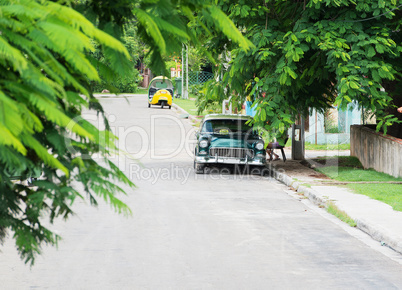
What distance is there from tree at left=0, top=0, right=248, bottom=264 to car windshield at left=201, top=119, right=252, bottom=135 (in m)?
15.9

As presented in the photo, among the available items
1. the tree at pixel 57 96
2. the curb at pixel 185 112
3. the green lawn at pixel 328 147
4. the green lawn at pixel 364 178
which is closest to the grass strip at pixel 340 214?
the green lawn at pixel 364 178

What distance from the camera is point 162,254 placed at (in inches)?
380

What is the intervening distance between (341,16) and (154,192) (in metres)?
7.15

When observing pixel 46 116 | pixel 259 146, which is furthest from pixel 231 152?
pixel 46 116

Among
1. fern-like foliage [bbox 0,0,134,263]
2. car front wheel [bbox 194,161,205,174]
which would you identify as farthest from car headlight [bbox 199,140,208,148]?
fern-like foliage [bbox 0,0,134,263]

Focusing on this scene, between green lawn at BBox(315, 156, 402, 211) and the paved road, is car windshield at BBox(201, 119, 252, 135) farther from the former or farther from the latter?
the paved road

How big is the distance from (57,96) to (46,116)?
0.53 feet

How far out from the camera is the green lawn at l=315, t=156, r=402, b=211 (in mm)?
14695

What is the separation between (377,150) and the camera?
19.5 metres

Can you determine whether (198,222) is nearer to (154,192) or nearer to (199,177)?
(154,192)

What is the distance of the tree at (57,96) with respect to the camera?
2.99 meters

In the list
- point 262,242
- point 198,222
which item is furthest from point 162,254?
point 198,222

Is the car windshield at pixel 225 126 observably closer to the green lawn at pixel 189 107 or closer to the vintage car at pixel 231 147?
the vintage car at pixel 231 147

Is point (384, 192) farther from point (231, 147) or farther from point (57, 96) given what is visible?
point (57, 96)
